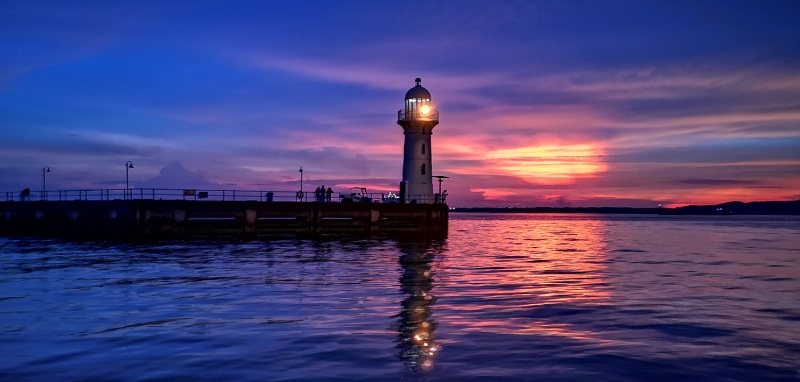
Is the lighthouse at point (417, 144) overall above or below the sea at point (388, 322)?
above

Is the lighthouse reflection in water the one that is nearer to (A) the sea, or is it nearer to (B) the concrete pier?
(A) the sea

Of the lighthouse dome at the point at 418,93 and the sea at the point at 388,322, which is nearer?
the sea at the point at 388,322

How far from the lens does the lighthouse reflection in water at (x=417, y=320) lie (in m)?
13.4

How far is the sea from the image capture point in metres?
12.5

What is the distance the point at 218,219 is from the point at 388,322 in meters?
42.7

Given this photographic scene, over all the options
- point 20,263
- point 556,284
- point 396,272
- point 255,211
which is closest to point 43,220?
point 255,211

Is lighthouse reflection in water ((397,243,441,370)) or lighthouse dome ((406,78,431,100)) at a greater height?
lighthouse dome ((406,78,431,100))

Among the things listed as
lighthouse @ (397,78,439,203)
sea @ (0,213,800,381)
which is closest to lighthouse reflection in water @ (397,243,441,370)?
sea @ (0,213,800,381)

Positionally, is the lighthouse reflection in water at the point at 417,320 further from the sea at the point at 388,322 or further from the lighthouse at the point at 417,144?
the lighthouse at the point at 417,144

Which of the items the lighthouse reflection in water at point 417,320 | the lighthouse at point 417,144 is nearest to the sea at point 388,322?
the lighthouse reflection in water at point 417,320

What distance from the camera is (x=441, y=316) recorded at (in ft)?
59.4

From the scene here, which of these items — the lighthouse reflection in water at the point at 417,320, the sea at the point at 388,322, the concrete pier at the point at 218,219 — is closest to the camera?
the sea at the point at 388,322

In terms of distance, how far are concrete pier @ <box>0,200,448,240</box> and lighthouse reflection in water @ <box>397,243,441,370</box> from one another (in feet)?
71.9

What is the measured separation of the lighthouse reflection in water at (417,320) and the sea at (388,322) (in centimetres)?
6
